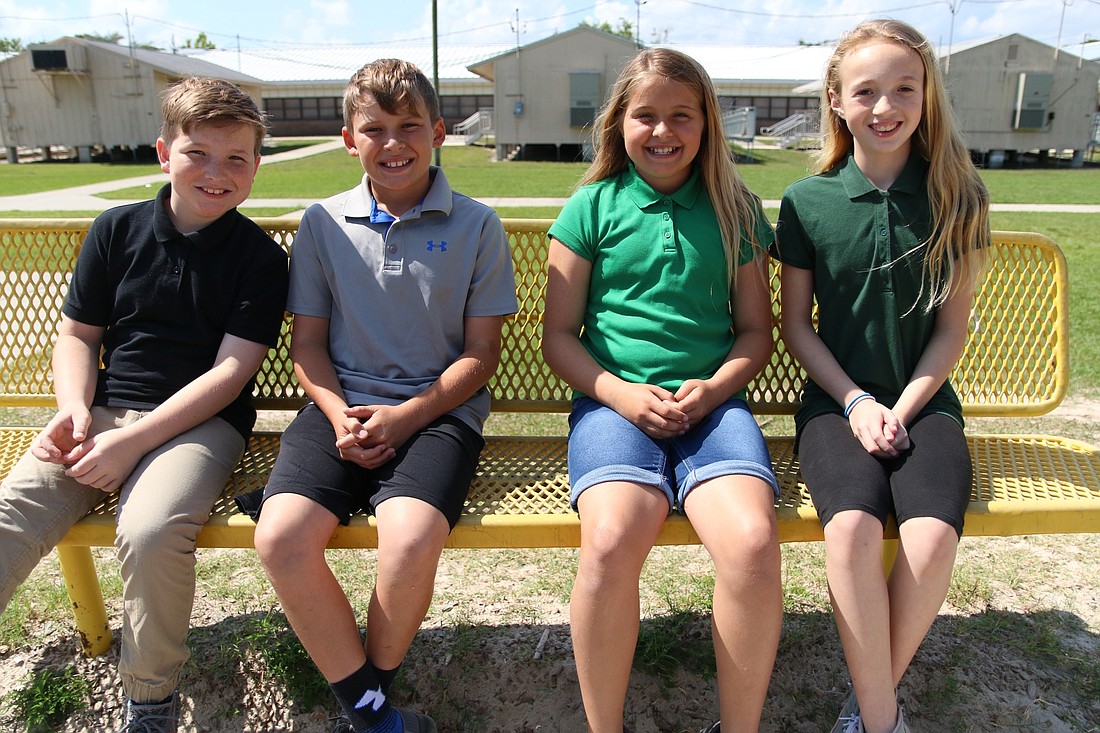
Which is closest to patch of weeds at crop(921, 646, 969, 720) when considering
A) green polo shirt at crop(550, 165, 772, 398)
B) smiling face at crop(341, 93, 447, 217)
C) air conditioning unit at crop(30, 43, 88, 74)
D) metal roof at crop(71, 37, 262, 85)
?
green polo shirt at crop(550, 165, 772, 398)

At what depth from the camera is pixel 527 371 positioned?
3002mm

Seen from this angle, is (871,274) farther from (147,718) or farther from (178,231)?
(147,718)

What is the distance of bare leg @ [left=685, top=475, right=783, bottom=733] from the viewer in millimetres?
1955

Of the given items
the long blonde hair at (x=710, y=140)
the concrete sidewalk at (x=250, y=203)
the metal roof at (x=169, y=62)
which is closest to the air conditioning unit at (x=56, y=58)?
the metal roof at (x=169, y=62)

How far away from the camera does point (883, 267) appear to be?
2486 millimetres

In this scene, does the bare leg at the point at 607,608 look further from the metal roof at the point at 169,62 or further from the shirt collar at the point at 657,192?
the metal roof at the point at 169,62

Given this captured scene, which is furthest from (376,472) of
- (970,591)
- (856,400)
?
(970,591)

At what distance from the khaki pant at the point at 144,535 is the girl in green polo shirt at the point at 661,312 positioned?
3.19 ft

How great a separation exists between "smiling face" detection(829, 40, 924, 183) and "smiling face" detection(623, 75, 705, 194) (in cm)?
44

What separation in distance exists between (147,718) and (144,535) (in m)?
0.46

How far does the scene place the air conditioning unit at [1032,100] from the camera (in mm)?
30469

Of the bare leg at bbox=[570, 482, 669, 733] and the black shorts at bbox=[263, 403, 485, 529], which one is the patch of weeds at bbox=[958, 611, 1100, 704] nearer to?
the bare leg at bbox=[570, 482, 669, 733]

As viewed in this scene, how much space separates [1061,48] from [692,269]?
3524cm

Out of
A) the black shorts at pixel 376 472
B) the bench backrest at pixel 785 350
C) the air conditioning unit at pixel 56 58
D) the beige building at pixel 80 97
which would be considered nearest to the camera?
the black shorts at pixel 376 472
